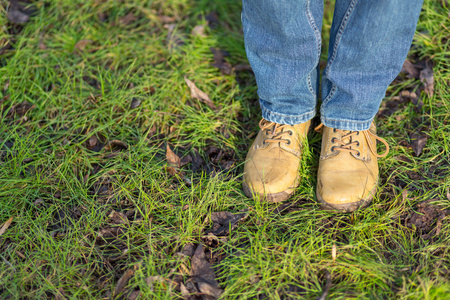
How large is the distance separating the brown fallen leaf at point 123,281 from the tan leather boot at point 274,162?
2.34 feet

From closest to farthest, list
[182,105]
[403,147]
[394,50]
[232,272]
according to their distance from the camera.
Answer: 1. [394,50]
2. [232,272]
3. [403,147]
4. [182,105]

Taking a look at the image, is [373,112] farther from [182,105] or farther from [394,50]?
[182,105]

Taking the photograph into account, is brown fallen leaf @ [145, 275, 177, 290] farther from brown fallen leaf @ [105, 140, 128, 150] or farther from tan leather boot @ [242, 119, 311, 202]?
brown fallen leaf @ [105, 140, 128, 150]

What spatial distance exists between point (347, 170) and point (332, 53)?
61 centimetres

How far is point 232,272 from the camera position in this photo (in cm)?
162

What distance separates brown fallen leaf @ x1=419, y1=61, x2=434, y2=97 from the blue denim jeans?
0.79 m

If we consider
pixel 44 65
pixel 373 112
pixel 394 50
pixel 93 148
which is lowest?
pixel 93 148

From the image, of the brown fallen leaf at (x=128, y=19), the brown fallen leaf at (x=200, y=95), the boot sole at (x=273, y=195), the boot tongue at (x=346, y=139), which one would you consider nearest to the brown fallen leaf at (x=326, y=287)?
the boot sole at (x=273, y=195)

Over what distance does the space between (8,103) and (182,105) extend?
1.22 m

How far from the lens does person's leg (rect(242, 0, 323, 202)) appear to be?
151cm

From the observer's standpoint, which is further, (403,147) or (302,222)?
(403,147)

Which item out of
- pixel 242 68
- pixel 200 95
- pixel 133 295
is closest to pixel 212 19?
pixel 242 68

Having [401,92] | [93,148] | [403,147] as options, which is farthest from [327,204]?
[93,148]

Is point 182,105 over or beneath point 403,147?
over
